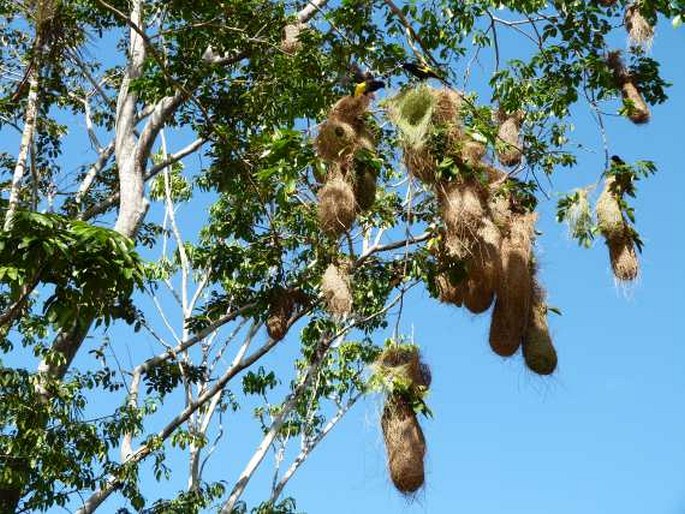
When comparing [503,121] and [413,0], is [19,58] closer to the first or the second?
[413,0]

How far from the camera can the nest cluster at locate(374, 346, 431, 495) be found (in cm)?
468

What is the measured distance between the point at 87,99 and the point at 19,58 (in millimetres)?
775

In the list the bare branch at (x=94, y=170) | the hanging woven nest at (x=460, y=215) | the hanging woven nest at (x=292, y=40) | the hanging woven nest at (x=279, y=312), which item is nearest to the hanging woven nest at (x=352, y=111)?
the hanging woven nest at (x=460, y=215)

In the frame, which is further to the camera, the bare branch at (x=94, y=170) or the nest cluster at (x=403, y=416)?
the bare branch at (x=94, y=170)

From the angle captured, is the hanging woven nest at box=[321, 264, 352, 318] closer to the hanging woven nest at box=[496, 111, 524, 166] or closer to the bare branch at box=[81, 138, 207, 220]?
the hanging woven nest at box=[496, 111, 524, 166]

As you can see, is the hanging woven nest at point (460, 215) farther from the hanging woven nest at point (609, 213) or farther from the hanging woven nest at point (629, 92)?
the hanging woven nest at point (629, 92)

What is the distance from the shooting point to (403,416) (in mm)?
4824

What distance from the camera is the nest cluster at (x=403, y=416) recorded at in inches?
184

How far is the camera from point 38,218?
15.6ft

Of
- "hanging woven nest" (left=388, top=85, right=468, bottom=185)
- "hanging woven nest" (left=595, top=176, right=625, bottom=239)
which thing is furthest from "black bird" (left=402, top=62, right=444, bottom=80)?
"hanging woven nest" (left=595, top=176, right=625, bottom=239)

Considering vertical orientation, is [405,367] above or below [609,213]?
below

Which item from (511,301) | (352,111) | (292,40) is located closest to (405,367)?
(511,301)

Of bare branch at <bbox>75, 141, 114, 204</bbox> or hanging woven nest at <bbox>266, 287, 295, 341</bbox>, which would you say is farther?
bare branch at <bbox>75, 141, 114, 204</bbox>

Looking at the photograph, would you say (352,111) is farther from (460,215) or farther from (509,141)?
(509,141)
